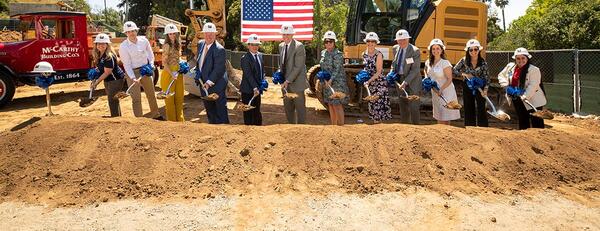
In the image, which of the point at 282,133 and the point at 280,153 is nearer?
the point at 280,153

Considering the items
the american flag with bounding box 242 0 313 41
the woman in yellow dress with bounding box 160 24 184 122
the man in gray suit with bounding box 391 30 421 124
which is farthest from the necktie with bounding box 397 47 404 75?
the american flag with bounding box 242 0 313 41

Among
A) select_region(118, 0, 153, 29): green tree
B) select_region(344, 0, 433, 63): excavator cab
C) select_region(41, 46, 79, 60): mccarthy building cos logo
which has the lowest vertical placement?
select_region(41, 46, 79, 60): mccarthy building cos logo

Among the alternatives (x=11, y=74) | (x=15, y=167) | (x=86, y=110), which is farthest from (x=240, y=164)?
(x=11, y=74)

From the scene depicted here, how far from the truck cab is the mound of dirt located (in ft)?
20.7

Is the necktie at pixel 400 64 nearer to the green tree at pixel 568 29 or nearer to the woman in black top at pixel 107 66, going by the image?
the woman in black top at pixel 107 66

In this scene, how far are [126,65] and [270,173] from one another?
3225 mm

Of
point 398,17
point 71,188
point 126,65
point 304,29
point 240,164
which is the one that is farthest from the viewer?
point 304,29

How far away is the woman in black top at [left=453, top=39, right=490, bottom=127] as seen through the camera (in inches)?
253

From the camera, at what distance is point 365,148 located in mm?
5160

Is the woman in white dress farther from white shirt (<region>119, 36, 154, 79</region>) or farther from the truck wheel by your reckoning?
the truck wheel

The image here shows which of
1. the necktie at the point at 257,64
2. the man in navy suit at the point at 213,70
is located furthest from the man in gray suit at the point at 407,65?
the man in navy suit at the point at 213,70

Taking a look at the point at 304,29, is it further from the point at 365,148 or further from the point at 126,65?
the point at 365,148

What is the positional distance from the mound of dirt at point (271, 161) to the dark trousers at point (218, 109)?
1253mm

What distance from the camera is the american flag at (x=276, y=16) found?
1173 cm
